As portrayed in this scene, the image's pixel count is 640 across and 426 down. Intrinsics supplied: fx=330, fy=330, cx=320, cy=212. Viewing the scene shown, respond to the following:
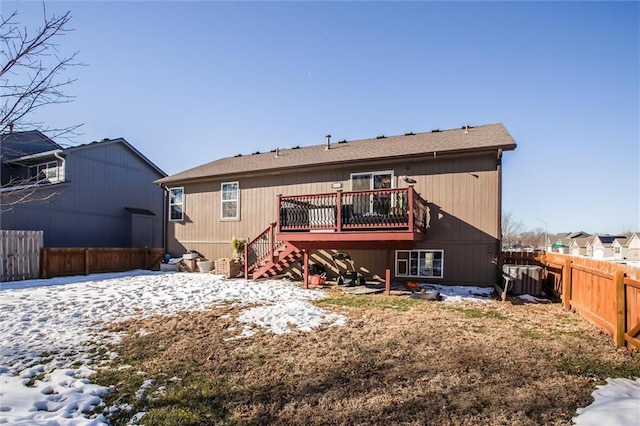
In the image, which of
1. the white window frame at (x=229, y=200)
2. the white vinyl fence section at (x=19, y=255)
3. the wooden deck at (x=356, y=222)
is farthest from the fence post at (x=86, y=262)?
the wooden deck at (x=356, y=222)

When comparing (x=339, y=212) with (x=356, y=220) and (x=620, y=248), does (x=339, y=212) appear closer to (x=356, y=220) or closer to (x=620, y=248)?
(x=356, y=220)

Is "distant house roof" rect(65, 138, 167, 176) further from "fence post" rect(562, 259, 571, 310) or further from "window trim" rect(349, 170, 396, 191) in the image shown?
"fence post" rect(562, 259, 571, 310)

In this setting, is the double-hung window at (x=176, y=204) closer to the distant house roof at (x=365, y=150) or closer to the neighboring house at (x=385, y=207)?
the distant house roof at (x=365, y=150)

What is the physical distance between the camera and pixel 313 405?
131 inches

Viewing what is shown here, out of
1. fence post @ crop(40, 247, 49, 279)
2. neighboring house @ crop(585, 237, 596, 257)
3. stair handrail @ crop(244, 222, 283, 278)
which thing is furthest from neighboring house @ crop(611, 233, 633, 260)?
fence post @ crop(40, 247, 49, 279)

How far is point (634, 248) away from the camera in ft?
137

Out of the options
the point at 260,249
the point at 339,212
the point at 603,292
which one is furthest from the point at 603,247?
the point at 339,212

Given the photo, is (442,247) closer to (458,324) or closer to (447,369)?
(458,324)

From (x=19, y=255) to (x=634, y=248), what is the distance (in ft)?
193

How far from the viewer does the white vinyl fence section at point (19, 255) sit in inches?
420

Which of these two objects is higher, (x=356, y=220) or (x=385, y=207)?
(x=385, y=207)

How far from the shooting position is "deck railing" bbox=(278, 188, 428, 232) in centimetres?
895

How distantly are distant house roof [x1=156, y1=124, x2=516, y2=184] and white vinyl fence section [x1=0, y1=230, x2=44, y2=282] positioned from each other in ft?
19.2

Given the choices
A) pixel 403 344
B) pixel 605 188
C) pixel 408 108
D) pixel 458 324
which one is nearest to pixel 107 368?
pixel 403 344
